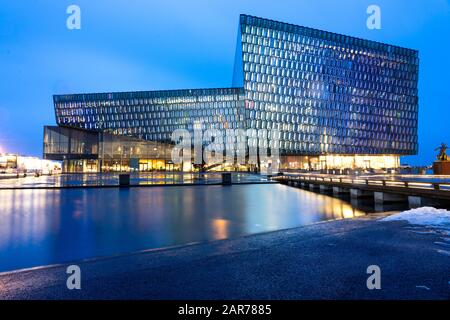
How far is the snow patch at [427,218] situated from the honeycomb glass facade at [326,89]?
251ft

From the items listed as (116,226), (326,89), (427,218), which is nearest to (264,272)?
(427,218)

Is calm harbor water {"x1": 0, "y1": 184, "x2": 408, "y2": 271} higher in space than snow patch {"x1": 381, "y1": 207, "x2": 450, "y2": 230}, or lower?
lower

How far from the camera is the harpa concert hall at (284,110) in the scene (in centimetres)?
9019

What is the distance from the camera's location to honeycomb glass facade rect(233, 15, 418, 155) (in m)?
89.1

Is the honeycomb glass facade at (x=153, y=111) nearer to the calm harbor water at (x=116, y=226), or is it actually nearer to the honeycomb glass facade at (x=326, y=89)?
the honeycomb glass facade at (x=326, y=89)

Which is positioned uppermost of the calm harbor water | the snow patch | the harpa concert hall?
the harpa concert hall

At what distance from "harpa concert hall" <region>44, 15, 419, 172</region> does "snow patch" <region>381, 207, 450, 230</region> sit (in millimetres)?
76306

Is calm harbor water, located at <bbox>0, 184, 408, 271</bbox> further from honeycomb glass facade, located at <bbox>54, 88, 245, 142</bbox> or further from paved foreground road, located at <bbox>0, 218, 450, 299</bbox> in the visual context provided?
honeycomb glass facade, located at <bbox>54, 88, 245, 142</bbox>

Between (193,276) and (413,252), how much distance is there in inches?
203

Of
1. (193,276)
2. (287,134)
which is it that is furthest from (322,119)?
(193,276)

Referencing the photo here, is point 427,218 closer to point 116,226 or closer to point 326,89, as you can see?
point 116,226

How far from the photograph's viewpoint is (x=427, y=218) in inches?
451

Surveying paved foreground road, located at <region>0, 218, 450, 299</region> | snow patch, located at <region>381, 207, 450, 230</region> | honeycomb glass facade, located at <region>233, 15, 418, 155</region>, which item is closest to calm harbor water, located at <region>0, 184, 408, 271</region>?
paved foreground road, located at <region>0, 218, 450, 299</region>
